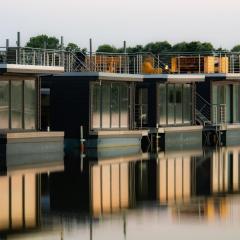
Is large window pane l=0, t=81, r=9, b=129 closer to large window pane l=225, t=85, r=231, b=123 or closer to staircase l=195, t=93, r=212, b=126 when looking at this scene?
staircase l=195, t=93, r=212, b=126

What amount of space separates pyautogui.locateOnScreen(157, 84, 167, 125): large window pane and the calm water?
10.0 meters

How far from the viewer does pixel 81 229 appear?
2017 cm

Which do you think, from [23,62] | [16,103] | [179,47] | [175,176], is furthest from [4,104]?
[179,47]

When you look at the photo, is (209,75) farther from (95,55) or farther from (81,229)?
(81,229)

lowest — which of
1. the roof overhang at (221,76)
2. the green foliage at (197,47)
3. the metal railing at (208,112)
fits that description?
the metal railing at (208,112)

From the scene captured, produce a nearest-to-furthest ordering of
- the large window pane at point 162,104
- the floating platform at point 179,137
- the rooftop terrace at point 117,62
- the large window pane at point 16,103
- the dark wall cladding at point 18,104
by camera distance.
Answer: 1. the dark wall cladding at point 18,104
2. the large window pane at point 16,103
3. the rooftop terrace at point 117,62
4. the floating platform at point 179,137
5. the large window pane at point 162,104

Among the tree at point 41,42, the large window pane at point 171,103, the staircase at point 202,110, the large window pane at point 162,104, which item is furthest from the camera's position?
the tree at point 41,42

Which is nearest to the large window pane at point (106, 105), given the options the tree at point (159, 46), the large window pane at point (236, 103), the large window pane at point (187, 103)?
the large window pane at point (187, 103)

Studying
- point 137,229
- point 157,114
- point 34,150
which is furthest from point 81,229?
point 157,114

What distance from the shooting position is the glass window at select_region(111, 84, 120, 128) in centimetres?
4746

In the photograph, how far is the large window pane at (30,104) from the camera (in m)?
40.9

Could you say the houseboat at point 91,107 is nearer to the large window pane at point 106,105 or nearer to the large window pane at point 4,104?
the large window pane at point 106,105

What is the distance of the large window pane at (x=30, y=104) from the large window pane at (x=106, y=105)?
241 inches

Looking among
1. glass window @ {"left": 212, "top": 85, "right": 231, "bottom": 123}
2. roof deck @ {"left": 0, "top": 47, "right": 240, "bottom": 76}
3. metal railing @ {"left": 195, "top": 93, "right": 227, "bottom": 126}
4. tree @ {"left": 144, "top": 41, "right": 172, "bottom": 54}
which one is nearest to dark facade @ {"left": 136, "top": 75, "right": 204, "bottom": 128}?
roof deck @ {"left": 0, "top": 47, "right": 240, "bottom": 76}
